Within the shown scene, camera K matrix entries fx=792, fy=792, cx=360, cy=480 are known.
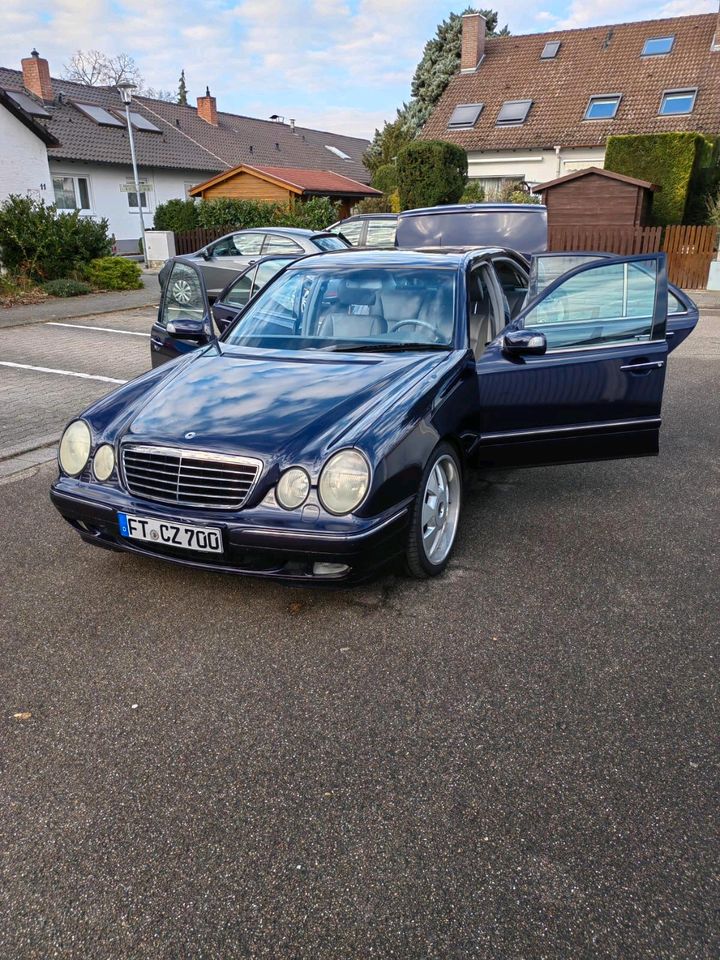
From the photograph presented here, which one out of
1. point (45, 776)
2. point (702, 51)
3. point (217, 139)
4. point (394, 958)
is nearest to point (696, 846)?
point (394, 958)

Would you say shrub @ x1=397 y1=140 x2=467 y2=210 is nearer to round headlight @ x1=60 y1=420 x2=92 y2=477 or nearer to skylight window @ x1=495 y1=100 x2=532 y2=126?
skylight window @ x1=495 y1=100 x2=532 y2=126

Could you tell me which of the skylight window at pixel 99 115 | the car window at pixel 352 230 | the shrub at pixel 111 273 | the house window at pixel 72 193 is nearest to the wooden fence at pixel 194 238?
the shrub at pixel 111 273

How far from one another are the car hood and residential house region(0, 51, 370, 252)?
2272cm

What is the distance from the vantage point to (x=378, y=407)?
364 cm

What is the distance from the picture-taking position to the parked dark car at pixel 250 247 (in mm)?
12023

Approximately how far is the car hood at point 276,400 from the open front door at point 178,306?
1.98m

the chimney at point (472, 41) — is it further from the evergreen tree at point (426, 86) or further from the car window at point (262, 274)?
the car window at point (262, 274)

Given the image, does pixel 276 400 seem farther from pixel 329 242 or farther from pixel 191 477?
pixel 329 242

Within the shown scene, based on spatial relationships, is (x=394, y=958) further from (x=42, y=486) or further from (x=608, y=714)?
(x=42, y=486)

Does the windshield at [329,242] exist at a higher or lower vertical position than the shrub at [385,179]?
lower

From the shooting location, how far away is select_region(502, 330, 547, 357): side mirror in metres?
4.47

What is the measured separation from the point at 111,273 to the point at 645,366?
15614 mm

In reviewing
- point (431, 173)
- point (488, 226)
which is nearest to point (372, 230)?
Result: point (488, 226)

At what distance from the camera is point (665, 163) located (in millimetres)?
23781
